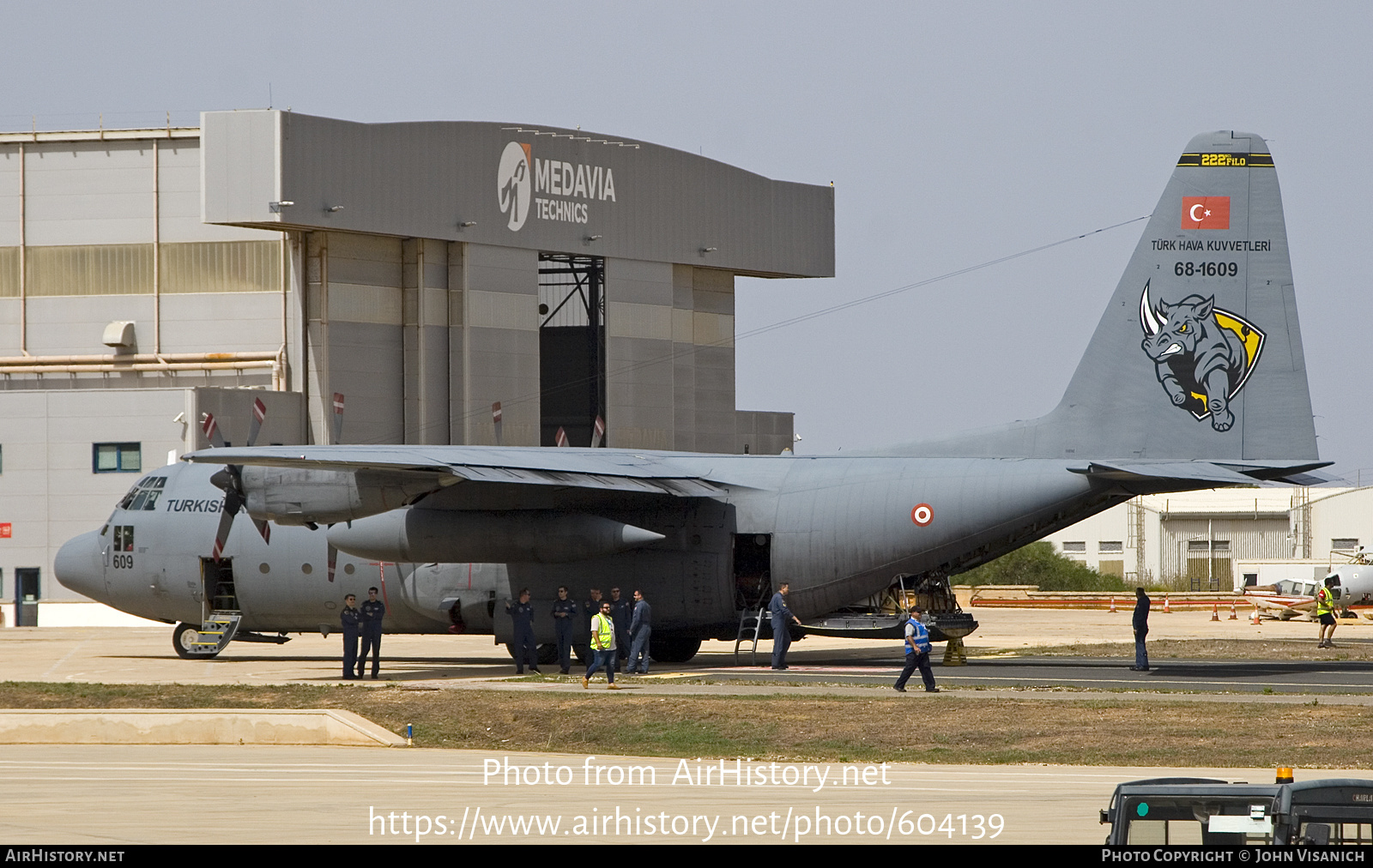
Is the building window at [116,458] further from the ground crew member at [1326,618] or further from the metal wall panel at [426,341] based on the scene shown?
the ground crew member at [1326,618]

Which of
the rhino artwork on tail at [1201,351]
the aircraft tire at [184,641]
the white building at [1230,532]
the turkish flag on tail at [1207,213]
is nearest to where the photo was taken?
the rhino artwork on tail at [1201,351]

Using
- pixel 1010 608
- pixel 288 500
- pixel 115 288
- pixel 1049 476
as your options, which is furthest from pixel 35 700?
pixel 1010 608

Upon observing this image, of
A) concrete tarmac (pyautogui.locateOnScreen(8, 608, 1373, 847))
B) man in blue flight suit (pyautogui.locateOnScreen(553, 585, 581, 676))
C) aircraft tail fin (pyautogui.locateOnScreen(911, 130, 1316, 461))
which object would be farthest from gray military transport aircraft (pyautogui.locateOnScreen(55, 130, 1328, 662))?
concrete tarmac (pyautogui.locateOnScreen(8, 608, 1373, 847))

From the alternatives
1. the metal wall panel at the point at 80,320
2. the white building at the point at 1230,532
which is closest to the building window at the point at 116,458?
the metal wall panel at the point at 80,320

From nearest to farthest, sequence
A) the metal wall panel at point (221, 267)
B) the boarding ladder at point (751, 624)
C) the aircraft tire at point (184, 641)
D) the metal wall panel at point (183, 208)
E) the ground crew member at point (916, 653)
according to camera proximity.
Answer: the ground crew member at point (916, 653), the boarding ladder at point (751, 624), the aircraft tire at point (184, 641), the metal wall panel at point (221, 267), the metal wall panel at point (183, 208)

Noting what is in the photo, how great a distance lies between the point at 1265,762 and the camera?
1631cm

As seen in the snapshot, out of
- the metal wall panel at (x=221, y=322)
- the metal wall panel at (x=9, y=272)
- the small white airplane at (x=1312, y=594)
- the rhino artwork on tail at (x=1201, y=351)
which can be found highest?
the metal wall panel at (x=9, y=272)

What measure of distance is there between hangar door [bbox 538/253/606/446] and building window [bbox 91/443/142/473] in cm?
1456

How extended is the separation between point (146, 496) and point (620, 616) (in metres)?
9.48

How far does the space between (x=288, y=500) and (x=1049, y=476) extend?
11582 mm

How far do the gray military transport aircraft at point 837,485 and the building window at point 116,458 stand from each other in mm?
20000

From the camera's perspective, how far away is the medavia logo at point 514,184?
179 ft
